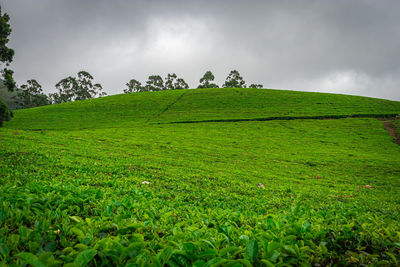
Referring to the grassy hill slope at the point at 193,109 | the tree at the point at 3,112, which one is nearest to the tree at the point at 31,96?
the grassy hill slope at the point at 193,109

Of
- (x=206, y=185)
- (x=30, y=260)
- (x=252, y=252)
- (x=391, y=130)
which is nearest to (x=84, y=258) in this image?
(x=30, y=260)

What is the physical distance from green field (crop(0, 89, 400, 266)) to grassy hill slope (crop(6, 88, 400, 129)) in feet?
2.14

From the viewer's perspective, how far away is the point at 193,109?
56.9 meters

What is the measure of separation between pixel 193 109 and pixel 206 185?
1879 inches

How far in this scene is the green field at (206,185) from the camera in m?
2.16

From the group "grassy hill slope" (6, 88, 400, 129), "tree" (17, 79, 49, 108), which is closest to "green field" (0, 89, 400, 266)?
"grassy hill slope" (6, 88, 400, 129)

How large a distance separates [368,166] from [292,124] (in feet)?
78.5

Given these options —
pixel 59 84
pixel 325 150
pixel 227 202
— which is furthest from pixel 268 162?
Answer: pixel 59 84

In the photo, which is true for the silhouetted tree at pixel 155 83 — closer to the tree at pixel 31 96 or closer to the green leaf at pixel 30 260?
the tree at pixel 31 96

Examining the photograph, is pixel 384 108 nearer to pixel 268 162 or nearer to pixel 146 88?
pixel 268 162

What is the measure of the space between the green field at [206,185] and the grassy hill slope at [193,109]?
2.14 feet

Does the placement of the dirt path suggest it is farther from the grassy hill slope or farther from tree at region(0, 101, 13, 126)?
tree at region(0, 101, 13, 126)

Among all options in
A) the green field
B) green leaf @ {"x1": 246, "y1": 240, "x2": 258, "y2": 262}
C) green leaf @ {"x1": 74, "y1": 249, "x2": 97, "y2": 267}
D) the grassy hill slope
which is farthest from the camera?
the grassy hill slope

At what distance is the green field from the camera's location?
2.16 meters
